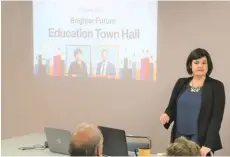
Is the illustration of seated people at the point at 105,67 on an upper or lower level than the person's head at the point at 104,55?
lower

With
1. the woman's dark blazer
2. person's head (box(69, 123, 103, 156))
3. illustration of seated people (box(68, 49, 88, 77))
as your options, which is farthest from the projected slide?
person's head (box(69, 123, 103, 156))

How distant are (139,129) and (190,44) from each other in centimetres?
102

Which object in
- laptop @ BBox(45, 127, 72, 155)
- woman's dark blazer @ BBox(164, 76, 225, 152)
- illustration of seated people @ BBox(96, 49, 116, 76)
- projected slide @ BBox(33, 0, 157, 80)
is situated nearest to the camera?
laptop @ BBox(45, 127, 72, 155)

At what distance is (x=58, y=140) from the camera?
3285 mm

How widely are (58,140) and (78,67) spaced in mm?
1499

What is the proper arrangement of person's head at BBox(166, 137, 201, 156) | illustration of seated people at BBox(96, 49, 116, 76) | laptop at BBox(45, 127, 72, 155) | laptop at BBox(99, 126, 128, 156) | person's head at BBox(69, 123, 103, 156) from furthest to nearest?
illustration of seated people at BBox(96, 49, 116, 76), laptop at BBox(45, 127, 72, 155), laptop at BBox(99, 126, 128, 156), person's head at BBox(166, 137, 201, 156), person's head at BBox(69, 123, 103, 156)

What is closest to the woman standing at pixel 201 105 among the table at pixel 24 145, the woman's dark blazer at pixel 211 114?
the woman's dark blazer at pixel 211 114

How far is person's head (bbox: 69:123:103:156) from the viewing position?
76.6 inches

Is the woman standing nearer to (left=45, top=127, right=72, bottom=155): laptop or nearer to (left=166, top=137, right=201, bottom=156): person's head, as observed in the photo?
(left=45, top=127, right=72, bottom=155): laptop

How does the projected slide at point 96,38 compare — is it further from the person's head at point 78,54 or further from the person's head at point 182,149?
the person's head at point 182,149

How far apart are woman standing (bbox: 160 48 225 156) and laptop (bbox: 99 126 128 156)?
2.42 feet

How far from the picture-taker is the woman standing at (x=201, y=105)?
3408mm

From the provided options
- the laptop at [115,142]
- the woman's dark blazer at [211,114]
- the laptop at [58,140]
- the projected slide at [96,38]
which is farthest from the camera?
the projected slide at [96,38]

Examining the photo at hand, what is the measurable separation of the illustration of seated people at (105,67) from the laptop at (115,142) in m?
1.58
